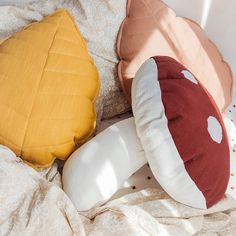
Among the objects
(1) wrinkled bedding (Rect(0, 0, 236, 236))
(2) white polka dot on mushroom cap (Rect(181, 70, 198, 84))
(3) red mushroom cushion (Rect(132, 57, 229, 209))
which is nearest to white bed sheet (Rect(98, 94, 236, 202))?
(1) wrinkled bedding (Rect(0, 0, 236, 236))

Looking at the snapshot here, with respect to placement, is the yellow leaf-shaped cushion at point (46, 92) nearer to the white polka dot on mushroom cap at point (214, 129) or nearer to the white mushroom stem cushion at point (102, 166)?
the white mushroom stem cushion at point (102, 166)

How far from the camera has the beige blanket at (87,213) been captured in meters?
0.85

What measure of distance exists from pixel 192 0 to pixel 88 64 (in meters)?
0.50

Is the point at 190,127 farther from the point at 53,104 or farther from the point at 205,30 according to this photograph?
the point at 205,30

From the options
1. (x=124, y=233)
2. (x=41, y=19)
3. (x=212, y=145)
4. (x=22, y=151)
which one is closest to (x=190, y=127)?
(x=212, y=145)

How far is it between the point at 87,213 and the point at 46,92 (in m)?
0.32

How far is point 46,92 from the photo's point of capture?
1.02 meters

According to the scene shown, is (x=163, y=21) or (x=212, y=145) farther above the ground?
(x=163, y=21)

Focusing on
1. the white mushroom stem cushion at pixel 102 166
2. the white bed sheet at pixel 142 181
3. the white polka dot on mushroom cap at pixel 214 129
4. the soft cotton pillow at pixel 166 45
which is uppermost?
the soft cotton pillow at pixel 166 45

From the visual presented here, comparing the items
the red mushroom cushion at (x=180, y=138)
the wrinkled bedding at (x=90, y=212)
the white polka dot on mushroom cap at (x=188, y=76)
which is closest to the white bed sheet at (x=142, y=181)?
the wrinkled bedding at (x=90, y=212)

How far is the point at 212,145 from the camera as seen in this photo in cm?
96

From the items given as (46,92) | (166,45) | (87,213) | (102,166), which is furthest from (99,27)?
(87,213)

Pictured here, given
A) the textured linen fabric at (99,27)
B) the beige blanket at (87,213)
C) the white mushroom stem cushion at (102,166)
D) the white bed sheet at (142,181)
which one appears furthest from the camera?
the textured linen fabric at (99,27)

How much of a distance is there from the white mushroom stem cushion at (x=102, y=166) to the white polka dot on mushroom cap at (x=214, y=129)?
0.18m
